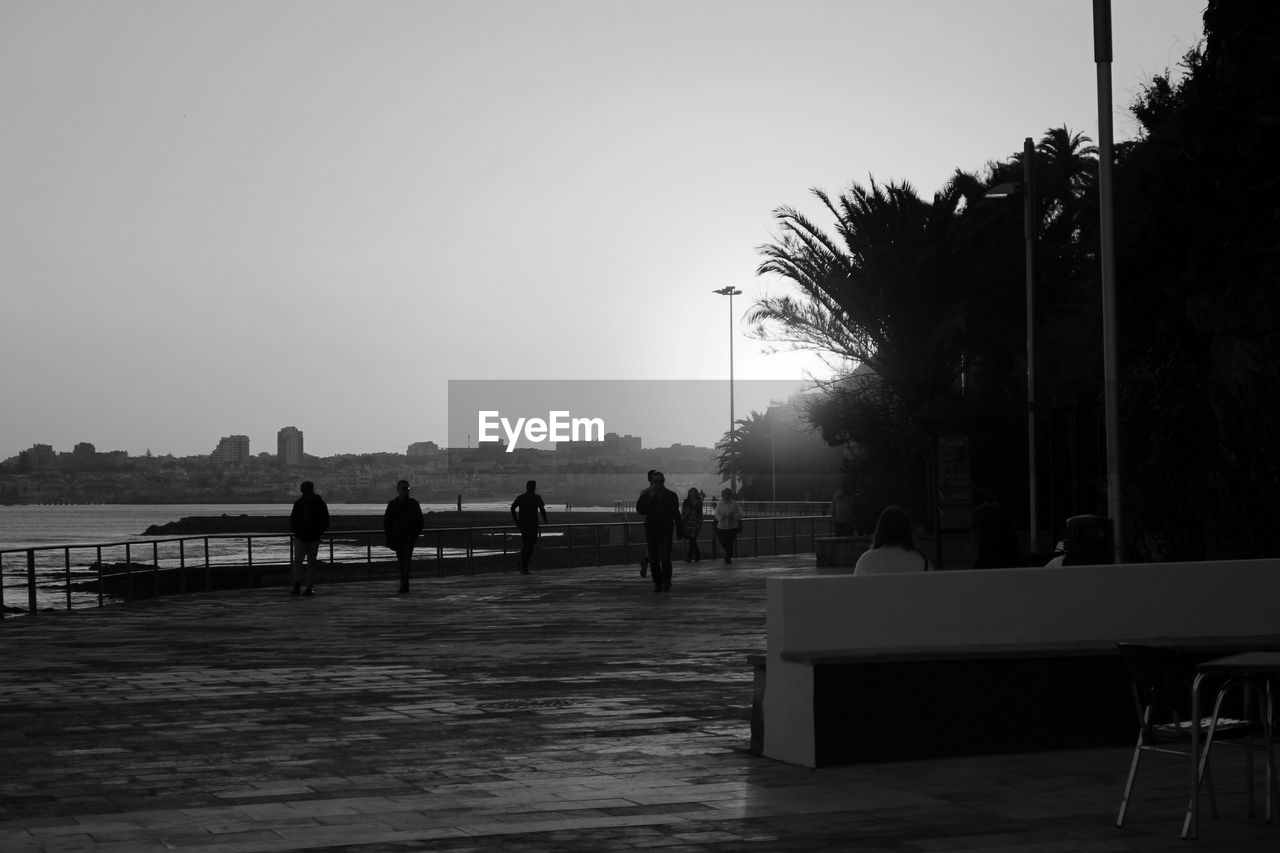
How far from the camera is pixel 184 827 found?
21.4ft

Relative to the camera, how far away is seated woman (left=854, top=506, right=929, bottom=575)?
354 inches

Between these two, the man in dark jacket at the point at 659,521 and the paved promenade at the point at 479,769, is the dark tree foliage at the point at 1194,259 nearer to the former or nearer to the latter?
the man in dark jacket at the point at 659,521

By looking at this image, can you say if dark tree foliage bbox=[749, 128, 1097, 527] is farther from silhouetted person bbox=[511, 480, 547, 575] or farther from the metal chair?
the metal chair

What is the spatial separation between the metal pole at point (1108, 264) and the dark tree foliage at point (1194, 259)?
6.07 m

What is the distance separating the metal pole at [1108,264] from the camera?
13.1 metres

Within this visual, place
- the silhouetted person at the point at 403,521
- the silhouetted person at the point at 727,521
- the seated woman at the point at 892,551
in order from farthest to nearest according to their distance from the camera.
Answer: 1. the silhouetted person at the point at 727,521
2. the silhouetted person at the point at 403,521
3. the seated woman at the point at 892,551

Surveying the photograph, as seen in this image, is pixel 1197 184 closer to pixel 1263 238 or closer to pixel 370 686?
pixel 1263 238

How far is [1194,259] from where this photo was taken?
2519 cm

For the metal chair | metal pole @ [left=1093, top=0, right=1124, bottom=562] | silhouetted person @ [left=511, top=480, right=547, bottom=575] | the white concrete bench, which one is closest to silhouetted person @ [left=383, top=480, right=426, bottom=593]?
silhouetted person @ [left=511, top=480, right=547, bottom=575]

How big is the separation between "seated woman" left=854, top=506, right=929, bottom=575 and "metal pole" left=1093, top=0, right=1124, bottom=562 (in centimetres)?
365

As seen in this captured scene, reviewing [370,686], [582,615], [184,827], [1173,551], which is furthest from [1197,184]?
[184,827]

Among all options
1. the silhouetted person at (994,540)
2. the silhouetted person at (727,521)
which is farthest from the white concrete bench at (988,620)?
the silhouetted person at (727,521)

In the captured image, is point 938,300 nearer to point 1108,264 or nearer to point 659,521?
point 659,521

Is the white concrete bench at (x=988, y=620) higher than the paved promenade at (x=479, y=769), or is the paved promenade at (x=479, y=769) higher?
the white concrete bench at (x=988, y=620)
